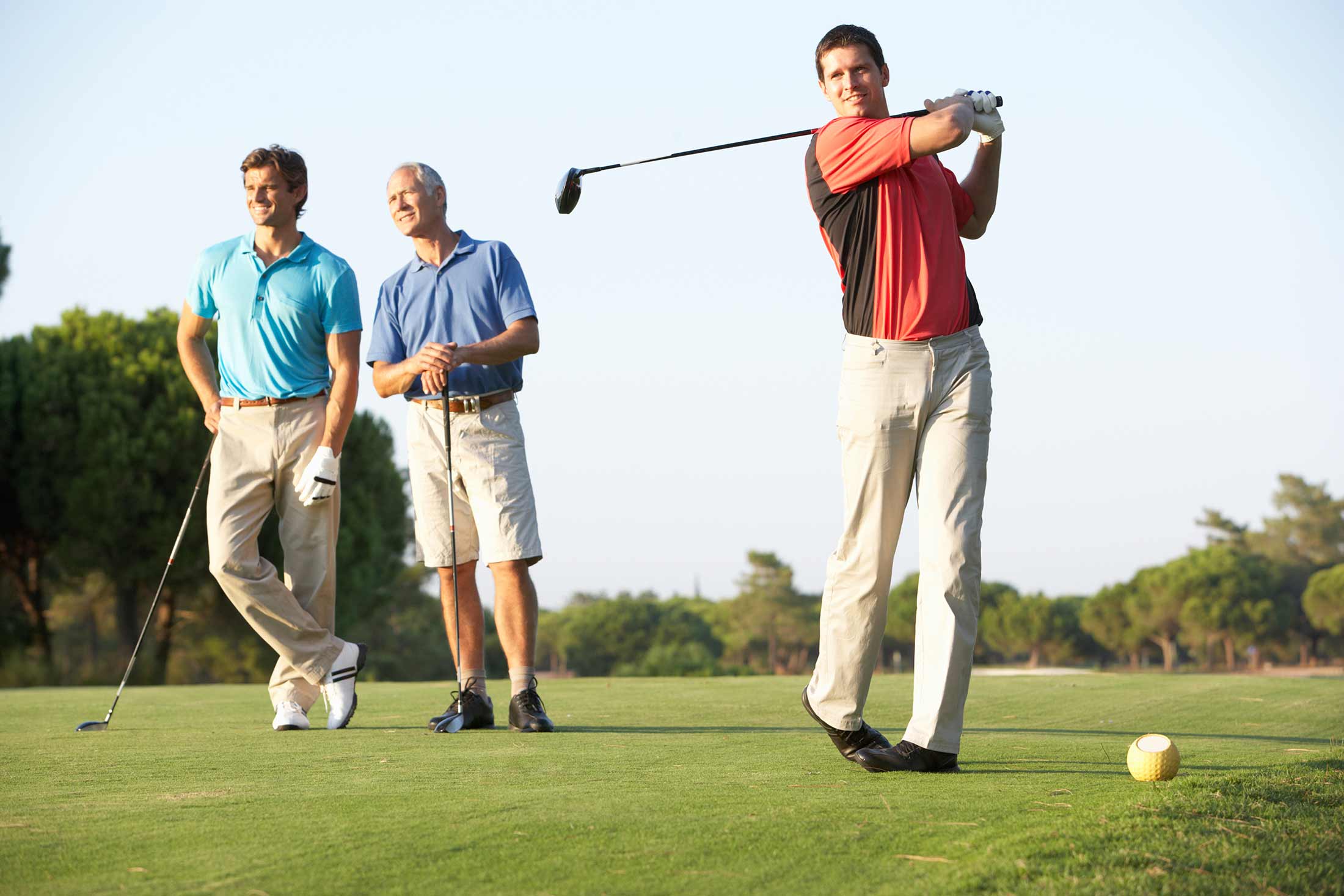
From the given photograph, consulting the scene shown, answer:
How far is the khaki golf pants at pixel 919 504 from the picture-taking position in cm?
396

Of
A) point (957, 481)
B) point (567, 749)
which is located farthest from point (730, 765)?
point (957, 481)

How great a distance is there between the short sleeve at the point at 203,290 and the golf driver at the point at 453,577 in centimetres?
121

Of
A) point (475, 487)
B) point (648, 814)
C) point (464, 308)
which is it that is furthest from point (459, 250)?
point (648, 814)

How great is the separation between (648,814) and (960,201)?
2.43 metres

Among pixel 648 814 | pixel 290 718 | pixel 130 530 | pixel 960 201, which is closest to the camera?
pixel 648 814

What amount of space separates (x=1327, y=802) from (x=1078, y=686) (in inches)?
179

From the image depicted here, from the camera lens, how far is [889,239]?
407cm

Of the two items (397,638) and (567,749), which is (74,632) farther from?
(567,749)

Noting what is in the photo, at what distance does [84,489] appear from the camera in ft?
82.7

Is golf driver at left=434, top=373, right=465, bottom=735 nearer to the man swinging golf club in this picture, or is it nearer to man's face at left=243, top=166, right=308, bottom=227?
man's face at left=243, top=166, right=308, bottom=227

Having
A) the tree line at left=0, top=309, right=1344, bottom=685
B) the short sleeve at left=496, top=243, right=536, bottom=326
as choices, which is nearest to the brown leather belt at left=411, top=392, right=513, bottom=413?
the short sleeve at left=496, top=243, right=536, bottom=326

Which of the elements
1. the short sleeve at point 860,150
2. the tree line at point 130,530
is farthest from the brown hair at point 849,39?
the tree line at point 130,530

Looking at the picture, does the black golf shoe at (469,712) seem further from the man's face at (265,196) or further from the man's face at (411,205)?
the man's face at (265,196)

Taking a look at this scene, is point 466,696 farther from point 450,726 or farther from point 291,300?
point 291,300
